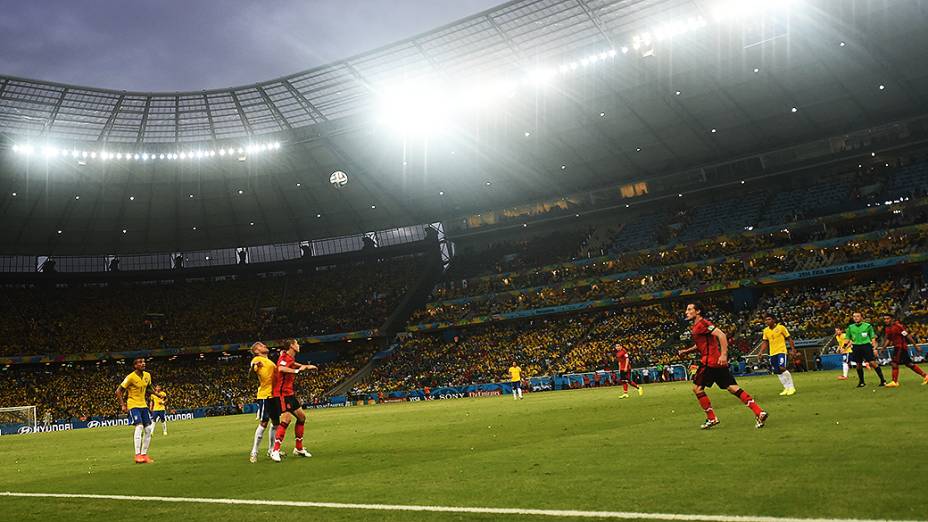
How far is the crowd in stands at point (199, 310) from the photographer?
2756 inches

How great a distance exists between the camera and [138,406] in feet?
54.5

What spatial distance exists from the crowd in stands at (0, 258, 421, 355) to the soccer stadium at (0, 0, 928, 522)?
351 mm

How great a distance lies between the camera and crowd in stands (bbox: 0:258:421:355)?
230 ft

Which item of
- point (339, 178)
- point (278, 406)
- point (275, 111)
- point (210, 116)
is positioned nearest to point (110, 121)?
point (210, 116)

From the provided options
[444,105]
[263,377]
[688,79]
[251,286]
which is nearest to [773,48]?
[688,79]

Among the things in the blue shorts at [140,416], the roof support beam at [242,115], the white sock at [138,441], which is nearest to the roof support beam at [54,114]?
the roof support beam at [242,115]

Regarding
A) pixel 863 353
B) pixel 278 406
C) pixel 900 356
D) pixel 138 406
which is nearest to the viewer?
pixel 278 406

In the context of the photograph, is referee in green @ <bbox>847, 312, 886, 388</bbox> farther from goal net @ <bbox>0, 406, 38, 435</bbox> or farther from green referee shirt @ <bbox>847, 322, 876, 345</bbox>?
goal net @ <bbox>0, 406, 38, 435</bbox>

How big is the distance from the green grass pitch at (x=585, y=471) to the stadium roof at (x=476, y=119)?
3093cm

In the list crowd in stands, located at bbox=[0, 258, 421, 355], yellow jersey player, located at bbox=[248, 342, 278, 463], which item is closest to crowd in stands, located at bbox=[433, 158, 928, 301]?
crowd in stands, located at bbox=[0, 258, 421, 355]

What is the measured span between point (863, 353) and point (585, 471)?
14356 millimetres

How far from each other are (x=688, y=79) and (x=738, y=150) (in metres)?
13.2

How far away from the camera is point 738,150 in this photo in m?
58.2

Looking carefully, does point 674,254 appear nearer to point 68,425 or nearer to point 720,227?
point 720,227
